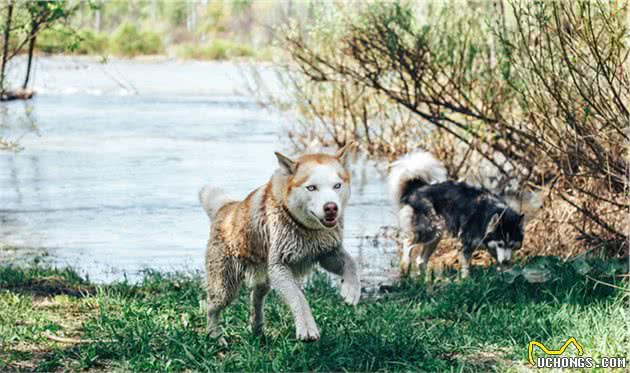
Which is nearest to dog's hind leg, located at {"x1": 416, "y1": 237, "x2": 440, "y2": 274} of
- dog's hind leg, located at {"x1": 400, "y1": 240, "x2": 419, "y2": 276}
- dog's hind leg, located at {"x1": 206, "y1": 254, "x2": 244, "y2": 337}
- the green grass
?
dog's hind leg, located at {"x1": 400, "y1": 240, "x2": 419, "y2": 276}

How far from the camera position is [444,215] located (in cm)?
948

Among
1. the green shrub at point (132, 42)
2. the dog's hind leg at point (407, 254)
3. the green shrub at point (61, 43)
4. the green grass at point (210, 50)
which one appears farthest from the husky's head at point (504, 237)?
the green shrub at point (132, 42)

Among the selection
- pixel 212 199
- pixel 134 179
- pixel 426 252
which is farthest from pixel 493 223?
pixel 134 179

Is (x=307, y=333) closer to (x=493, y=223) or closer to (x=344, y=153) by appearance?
(x=344, y=153)

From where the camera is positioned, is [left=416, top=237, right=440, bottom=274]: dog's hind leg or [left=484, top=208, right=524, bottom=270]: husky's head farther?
[left=416, top=237, right=440, bottom=274]: dog's hind leg

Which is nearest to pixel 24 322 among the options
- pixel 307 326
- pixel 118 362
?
pixel 118 362

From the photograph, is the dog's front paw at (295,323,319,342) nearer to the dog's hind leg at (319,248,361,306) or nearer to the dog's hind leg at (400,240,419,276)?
the dog's hind leg at (319,248,361,306)

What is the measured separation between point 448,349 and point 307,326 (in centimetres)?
117

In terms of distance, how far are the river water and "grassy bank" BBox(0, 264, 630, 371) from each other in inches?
64.2

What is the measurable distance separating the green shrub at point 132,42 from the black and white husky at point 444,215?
49.2 m

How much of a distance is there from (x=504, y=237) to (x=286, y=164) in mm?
4115

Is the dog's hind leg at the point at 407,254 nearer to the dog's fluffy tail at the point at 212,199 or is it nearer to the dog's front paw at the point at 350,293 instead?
the dog's fluffy tail at the point at 212,199

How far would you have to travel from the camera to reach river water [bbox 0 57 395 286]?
1077cm

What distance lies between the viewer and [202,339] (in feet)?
19.5
